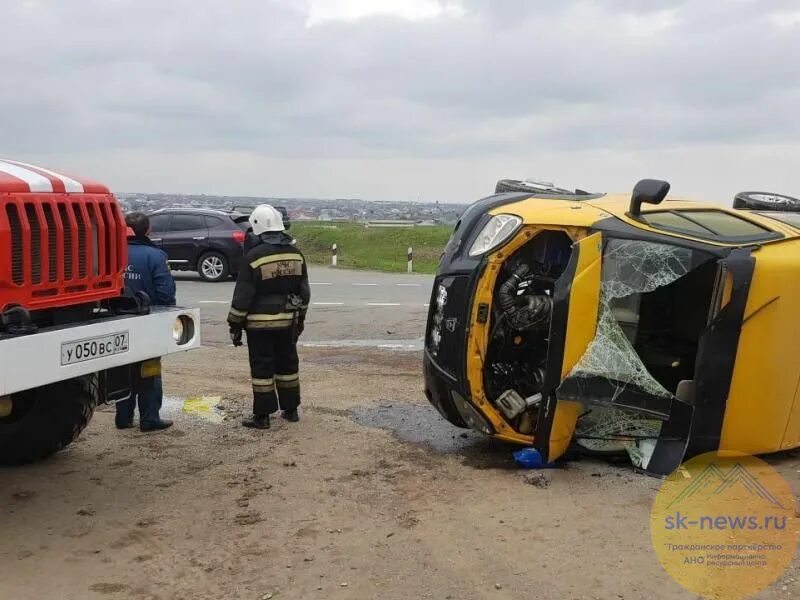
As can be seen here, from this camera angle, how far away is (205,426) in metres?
6.45

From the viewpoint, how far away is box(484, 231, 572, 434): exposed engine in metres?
5.37

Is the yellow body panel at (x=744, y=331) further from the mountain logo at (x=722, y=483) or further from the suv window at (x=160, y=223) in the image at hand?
the suv window at (x=160, y=223)

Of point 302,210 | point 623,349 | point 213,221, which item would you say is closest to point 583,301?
point 623,349

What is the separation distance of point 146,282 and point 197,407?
4.30ft

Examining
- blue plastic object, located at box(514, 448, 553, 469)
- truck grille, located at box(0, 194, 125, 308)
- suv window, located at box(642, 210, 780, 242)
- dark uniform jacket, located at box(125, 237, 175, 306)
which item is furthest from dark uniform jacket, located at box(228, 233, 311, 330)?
suv window, located at box(642, 210, 780, 242)

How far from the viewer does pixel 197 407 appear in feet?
22.9

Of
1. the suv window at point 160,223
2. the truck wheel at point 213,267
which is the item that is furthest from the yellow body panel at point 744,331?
the suv window at point 160,223

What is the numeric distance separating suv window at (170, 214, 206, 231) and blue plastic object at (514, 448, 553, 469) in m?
14.1

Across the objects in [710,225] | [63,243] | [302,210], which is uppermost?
[710,225]

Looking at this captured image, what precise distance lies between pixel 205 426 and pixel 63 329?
255 cm

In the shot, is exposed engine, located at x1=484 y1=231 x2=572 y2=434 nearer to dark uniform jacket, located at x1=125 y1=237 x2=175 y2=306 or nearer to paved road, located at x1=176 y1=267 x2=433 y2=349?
dark uniform jacket, located at x1=125 y1=237 x2=175 y2=306

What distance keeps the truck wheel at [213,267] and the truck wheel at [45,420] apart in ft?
41.8

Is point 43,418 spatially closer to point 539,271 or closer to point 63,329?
point 63,329

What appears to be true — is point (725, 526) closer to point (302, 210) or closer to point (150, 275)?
point (150, 275)
